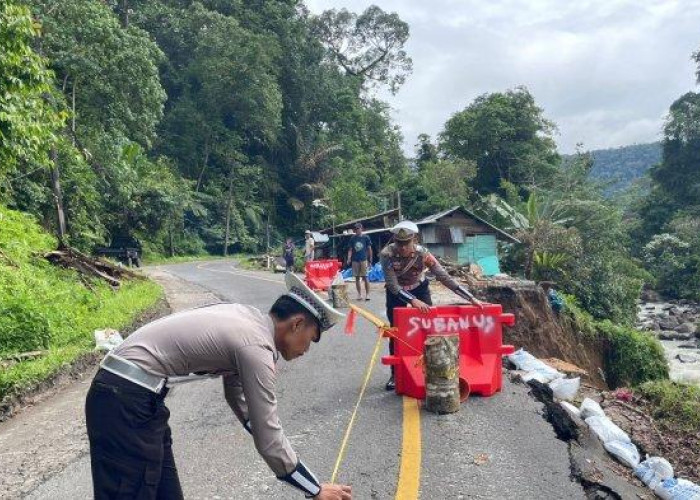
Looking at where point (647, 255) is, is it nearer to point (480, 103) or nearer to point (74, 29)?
point (480, 103)

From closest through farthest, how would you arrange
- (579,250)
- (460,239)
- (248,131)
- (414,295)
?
(414,295) < (579,250) < (460,239) < (248,131)

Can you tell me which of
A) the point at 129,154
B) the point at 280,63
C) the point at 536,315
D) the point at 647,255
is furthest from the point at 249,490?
the point at 280,63

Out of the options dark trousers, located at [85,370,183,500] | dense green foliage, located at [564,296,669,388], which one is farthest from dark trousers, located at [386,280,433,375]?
dense green foliage, located at [564,296,669,388]

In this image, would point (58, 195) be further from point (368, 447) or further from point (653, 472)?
point (653, 472)

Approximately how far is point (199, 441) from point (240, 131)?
48753mm

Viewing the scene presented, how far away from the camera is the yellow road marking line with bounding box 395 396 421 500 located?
4.22 metres

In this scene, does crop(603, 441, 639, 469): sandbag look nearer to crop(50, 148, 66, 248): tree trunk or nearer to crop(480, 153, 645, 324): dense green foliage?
crop(50, 148, 66, 248): tree trunk

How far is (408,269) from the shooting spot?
267 inches

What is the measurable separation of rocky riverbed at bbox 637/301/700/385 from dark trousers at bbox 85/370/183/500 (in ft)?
65.3

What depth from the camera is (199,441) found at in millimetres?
5320

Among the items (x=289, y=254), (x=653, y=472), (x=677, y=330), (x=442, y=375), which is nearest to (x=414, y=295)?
(x=442, y=375)

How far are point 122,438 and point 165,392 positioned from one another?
0.24 m

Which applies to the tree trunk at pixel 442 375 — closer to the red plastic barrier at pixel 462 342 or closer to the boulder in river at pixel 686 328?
the red plastic barrier at pixel 462 342

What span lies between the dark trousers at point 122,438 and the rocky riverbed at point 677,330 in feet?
65.3
